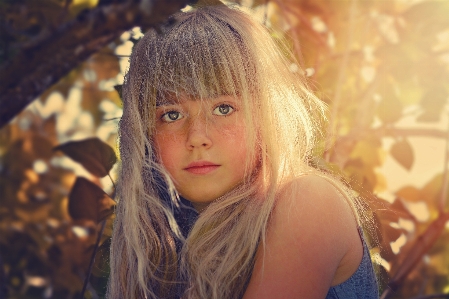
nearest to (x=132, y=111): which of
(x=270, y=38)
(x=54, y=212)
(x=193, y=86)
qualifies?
(x=193, y=86)

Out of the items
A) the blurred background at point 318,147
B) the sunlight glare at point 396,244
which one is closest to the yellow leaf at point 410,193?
the blurred background at point 318,147

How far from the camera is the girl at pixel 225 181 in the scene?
1.09 meters

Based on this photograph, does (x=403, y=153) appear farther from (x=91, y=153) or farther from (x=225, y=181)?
(x=91, y=153)

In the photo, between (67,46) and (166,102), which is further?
(166,102)

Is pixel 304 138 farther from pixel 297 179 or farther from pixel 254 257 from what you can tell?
pixel 254 257

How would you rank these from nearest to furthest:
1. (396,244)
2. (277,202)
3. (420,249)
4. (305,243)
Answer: (305,243), (277,202), (396,244), (420,249)

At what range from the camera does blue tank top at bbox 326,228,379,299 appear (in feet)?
3.95

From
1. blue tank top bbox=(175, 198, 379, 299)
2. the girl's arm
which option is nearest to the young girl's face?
the girl's arm

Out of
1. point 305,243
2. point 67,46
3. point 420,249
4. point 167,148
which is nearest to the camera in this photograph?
point 67,46

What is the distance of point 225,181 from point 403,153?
0.74 metres

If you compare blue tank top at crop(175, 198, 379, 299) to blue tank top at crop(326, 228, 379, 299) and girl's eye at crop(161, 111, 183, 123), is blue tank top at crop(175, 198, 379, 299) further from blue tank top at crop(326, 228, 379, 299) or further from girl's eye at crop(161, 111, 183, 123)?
girl's eye at crop(161, 111, 183, 123)

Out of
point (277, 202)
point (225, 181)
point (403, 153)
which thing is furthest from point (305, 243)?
point (403, 153)

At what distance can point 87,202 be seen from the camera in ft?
4.76

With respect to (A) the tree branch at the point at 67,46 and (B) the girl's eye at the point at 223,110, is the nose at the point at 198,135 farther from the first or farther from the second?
(A) the tree branch at the point at 67,46
